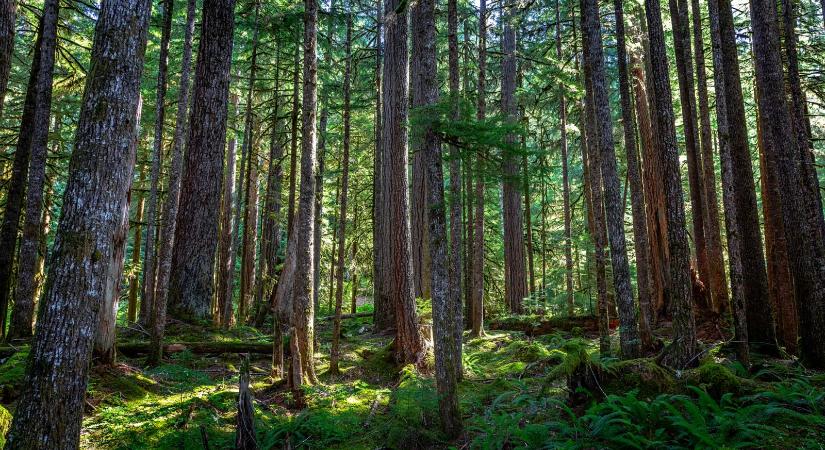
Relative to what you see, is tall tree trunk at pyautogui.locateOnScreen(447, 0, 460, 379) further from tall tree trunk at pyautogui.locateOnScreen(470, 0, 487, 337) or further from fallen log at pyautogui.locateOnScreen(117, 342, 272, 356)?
fallen log at pyautogui.locateOnScreen(117, 342, 272, 356)

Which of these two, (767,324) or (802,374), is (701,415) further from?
(767,324)

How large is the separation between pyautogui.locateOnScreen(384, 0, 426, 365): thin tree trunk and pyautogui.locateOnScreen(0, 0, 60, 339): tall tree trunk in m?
6.24

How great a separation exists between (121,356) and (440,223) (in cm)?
679

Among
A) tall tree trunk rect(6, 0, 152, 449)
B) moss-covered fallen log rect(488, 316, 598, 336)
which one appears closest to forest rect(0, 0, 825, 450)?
tall tree trunk rect(6, 0, 152, 449)

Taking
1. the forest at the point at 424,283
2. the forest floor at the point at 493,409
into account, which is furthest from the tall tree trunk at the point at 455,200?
the forest floor at the point at 493,409

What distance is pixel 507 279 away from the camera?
16.9 m

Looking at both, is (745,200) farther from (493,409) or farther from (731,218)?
(493,409)

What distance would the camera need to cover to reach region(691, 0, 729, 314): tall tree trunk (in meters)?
9.59

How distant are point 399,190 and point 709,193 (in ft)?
22.7

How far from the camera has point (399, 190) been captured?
9.43m

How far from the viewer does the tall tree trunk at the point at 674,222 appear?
20.9 feet

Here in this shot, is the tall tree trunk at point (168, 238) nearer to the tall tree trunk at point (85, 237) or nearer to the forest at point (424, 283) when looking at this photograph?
the forest at point (424, 283)

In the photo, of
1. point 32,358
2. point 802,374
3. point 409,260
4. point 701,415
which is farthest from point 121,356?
point 802,374

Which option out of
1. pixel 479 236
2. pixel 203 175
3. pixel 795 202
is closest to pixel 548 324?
pixel 479 236
